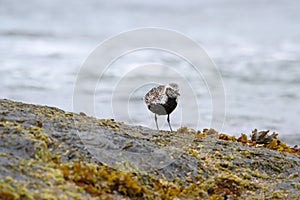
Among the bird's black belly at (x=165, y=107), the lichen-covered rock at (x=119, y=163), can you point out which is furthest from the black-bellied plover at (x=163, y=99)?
the lichen-covered rock at (x=119, y=163)

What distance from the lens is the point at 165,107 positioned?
7.70 m

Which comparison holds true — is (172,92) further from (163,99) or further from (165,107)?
(165,107)

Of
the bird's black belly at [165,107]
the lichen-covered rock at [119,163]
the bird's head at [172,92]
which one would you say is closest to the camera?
the lichen-covered rock at [119,163]

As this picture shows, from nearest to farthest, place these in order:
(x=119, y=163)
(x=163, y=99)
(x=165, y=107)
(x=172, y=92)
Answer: (x=119, y=163) < (x=172, y=92) < (x=163, y=99) < (x=165, y=107)

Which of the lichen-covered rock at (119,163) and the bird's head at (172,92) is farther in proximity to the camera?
the bird's head at (172,92)

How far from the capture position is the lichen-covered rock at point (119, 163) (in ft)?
11.6

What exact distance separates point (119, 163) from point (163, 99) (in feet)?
11.8

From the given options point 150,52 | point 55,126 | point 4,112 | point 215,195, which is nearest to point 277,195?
point 215,195

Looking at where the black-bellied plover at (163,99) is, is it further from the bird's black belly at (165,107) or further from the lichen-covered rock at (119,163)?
the lichen-covered rock at (119,163)

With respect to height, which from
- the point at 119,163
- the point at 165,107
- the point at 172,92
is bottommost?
the point at 119,163

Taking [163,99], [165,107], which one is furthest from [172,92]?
[165,107]

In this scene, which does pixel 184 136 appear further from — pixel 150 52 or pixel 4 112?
pixel 150 52

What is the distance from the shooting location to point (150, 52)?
1594cm

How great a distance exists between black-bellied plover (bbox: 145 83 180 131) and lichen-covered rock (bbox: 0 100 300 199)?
7.36ft
